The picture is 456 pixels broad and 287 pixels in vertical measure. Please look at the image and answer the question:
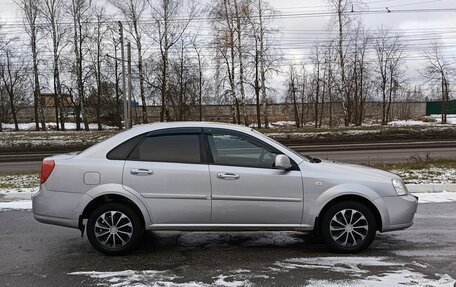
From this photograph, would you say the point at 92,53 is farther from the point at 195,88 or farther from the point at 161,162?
the point at 161,162

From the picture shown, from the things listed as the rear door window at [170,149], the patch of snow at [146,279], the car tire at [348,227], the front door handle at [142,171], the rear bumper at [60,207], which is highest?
the rear door window at [170,149]

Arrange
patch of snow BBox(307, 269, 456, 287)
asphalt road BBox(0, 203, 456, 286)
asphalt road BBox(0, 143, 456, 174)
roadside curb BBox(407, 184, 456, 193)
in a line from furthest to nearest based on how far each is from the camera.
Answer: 1. asphalt road BBox(0, 143, 456, 174)
2. roadside curb BBox(407, 184, 456, 193)
3. asphalt road BBox(0, 203, 456, 286)
4. patch of snow BBox(307, 269, 456, 287)

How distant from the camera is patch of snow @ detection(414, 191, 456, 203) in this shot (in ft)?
28.9

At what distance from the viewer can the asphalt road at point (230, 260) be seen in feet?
15.0

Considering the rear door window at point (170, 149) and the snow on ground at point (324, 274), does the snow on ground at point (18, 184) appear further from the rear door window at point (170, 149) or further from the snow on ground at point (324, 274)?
the snow on ground at point (324, 274)

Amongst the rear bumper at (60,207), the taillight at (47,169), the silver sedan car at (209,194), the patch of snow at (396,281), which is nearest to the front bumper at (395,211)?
the silver sedan car at (209,194)

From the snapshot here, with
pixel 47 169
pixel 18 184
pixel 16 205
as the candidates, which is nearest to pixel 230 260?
pixel 47 169

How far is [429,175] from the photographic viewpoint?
11.6 metres

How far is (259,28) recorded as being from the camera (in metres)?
41.4

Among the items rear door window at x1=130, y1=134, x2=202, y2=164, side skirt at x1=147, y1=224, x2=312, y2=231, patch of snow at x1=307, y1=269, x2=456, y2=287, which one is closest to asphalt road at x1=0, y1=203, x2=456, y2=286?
patch of snow at x1=307, y1=269, x2=456, y2=287

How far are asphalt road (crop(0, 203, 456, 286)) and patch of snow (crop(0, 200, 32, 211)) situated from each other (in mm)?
1884

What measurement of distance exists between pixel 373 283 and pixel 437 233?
101 inches

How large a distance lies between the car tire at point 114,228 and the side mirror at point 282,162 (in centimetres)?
179

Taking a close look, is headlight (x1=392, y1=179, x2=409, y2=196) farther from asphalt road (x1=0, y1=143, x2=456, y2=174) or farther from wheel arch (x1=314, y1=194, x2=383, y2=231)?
asphalt road (x1=0, y1=143, x2=456, y2=174)
